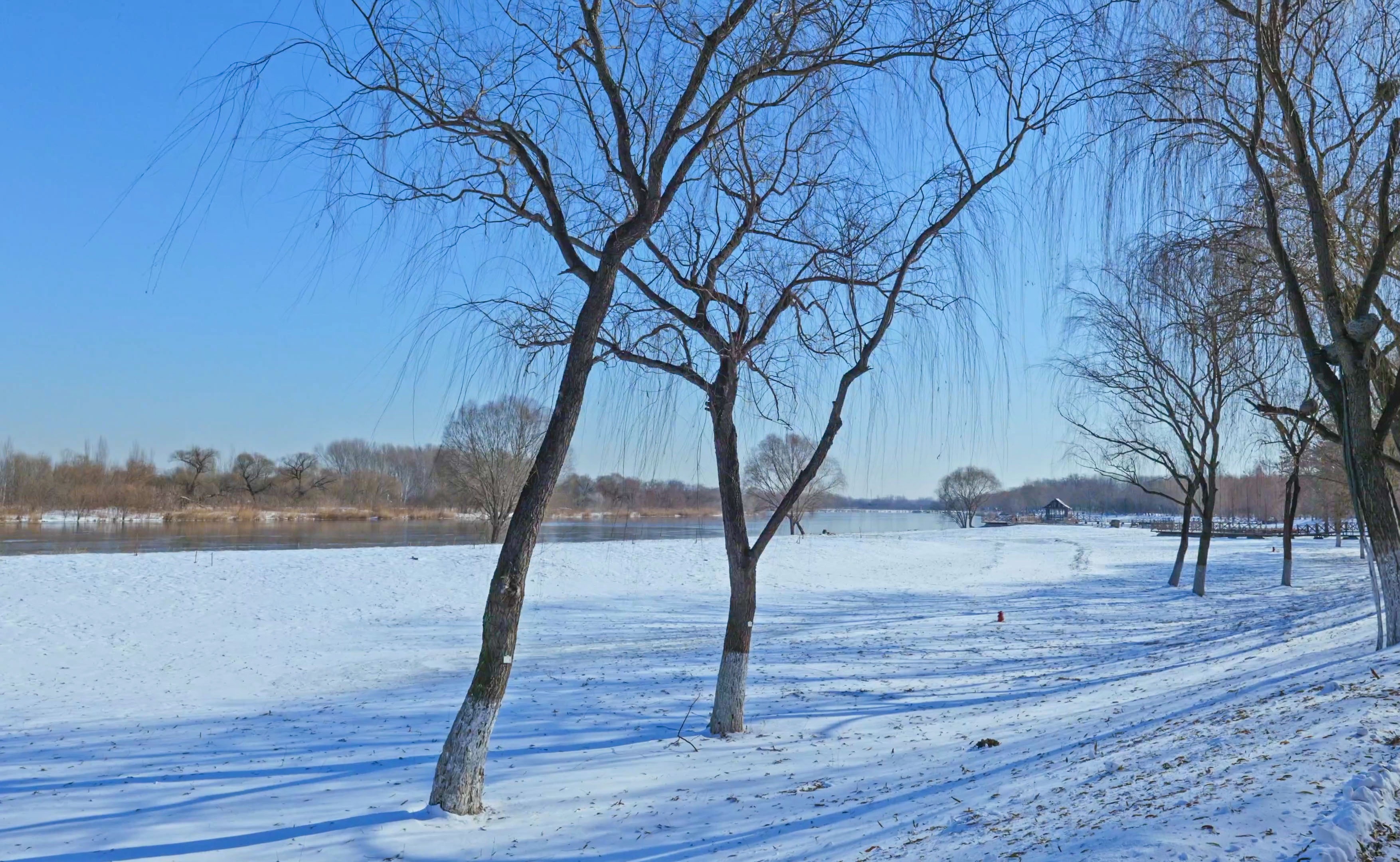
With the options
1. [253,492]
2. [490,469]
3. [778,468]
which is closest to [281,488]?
[253,492]

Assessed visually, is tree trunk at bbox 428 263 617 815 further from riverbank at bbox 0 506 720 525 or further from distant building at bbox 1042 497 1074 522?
distant building at bbox 1042 497 1074 522

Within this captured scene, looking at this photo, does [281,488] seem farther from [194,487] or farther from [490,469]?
[490,469]

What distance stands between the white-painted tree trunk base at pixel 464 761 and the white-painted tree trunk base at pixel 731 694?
2.90m

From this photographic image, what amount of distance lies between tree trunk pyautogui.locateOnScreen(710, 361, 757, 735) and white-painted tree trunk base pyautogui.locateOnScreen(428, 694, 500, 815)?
113 inches

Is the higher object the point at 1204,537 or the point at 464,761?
the point at 1204,537

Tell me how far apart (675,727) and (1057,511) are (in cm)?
9822

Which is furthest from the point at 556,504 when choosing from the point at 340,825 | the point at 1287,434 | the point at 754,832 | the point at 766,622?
the point at 1287,434

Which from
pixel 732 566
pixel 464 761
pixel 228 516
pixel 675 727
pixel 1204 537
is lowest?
pixel 675 727

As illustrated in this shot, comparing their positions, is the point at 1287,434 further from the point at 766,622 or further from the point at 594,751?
the point at 594,751

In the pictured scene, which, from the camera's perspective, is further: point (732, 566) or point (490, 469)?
point (490, 469)

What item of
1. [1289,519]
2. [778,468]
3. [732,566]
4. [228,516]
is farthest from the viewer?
[228,516]

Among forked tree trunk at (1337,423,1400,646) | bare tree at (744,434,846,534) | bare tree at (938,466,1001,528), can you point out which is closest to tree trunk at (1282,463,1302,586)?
bare tree at (744,434,846,534)

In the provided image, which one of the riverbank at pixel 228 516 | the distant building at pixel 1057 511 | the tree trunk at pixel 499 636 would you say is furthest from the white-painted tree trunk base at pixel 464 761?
the distant building at pixel 1057 511

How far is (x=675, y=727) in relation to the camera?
8.57 metres
